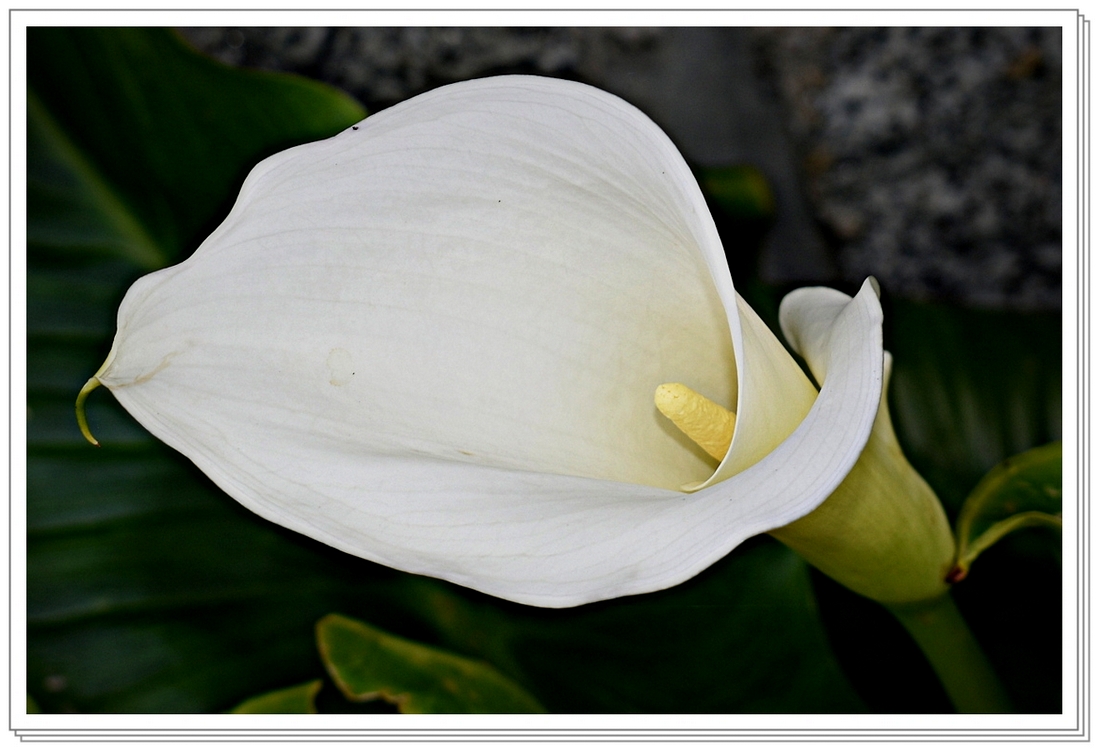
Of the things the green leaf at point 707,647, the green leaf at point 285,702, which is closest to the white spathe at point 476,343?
the green leaf at point 707,647

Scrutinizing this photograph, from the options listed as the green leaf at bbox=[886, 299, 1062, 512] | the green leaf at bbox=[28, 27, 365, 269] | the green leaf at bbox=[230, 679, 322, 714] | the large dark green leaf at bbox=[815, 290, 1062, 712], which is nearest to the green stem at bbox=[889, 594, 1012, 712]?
the large dark green leaf at bbox=[815, 290, 1062, 712]

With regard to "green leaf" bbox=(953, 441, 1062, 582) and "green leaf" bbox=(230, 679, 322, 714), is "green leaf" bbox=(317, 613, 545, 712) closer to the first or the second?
"green leaf" bbox=(230, 679, 322, 714)

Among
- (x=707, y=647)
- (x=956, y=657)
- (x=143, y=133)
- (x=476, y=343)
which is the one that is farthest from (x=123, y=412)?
(x=956, y=657)

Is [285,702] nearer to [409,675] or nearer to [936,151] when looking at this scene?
[409,675]

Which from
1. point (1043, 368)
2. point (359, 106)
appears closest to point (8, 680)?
point (359, 106)

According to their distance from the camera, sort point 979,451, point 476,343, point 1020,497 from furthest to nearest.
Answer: point 979,451, point 1020,497, point 476,343
